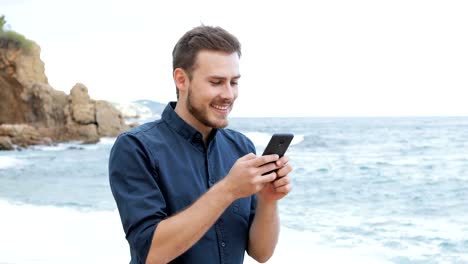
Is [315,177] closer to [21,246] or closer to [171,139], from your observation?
[21,246]

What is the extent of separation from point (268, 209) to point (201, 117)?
12.7 inches

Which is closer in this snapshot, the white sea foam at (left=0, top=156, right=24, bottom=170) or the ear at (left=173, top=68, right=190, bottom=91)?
the ear at (left=173, top=68, right=190, bottom=91)

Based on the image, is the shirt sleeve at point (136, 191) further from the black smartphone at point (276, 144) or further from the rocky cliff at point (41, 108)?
the rocky cliff at point (41, 108)

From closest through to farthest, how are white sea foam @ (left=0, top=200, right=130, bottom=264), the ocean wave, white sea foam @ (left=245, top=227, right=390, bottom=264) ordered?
white sea foam @ (left=0, top=200, right=130, bottom=264), white sea foam @ (left=245, top=227, right=390, bottom=264), the ocean wave

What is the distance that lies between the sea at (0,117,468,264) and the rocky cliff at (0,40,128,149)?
10293mm

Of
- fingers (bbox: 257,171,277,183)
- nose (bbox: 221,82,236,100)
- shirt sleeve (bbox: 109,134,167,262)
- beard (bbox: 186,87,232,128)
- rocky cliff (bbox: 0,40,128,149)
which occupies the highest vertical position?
nose (bbox: 221,82,236,100)

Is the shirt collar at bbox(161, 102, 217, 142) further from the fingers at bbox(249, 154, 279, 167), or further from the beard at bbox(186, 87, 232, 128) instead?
the fingers at bbox(249, 154, 279, 167)

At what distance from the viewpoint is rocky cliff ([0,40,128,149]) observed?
31.6 m

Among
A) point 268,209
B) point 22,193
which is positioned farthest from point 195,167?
point 22,193

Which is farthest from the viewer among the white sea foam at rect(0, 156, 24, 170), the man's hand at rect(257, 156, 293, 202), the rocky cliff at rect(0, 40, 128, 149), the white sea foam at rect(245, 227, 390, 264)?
the rocky cliff at rect(0, 40, 128, 149)

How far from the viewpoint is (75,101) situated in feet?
105

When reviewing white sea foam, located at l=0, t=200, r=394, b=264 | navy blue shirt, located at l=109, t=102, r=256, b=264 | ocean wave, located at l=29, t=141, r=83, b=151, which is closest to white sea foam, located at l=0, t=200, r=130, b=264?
white sea foam, located at l=0, t=200, r=394, b=264

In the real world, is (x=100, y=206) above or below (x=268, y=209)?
below

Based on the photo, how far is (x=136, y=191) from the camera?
166cm
